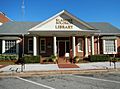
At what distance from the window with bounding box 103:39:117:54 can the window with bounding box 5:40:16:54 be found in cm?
1304

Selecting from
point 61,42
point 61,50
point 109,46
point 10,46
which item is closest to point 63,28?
point 61,42

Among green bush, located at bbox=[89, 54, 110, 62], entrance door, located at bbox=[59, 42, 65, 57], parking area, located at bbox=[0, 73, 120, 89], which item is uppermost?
entrance door, located at bbox=[59, 42, 65, 57]

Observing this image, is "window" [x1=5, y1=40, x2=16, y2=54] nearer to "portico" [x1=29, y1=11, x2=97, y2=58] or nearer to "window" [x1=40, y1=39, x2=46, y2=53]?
"window" [x1=40, y1=39, x2=46, y2=53]

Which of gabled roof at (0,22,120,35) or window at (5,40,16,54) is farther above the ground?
gabled roof at (0,22,120,35)

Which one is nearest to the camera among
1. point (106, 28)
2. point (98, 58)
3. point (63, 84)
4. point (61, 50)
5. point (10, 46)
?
point (63, 84)

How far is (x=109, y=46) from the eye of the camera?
101ft

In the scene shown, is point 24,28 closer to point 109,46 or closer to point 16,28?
point 16,28

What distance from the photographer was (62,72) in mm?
16656

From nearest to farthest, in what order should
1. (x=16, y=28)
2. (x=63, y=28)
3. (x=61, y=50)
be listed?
1. (x=63, y=28)
2. (x=61, y=50)
3. (x=16, y=28)

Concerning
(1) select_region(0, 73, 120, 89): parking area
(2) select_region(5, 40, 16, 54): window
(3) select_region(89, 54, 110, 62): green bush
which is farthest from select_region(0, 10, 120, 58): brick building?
(1) select_region(0, 73, 120, 89): parking area

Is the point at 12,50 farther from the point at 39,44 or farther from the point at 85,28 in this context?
the point at 85,28

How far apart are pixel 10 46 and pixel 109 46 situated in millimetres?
14280

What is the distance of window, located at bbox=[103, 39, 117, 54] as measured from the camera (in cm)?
3048

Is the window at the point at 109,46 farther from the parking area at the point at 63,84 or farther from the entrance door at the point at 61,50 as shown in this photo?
the parking area at the point at 63,84
